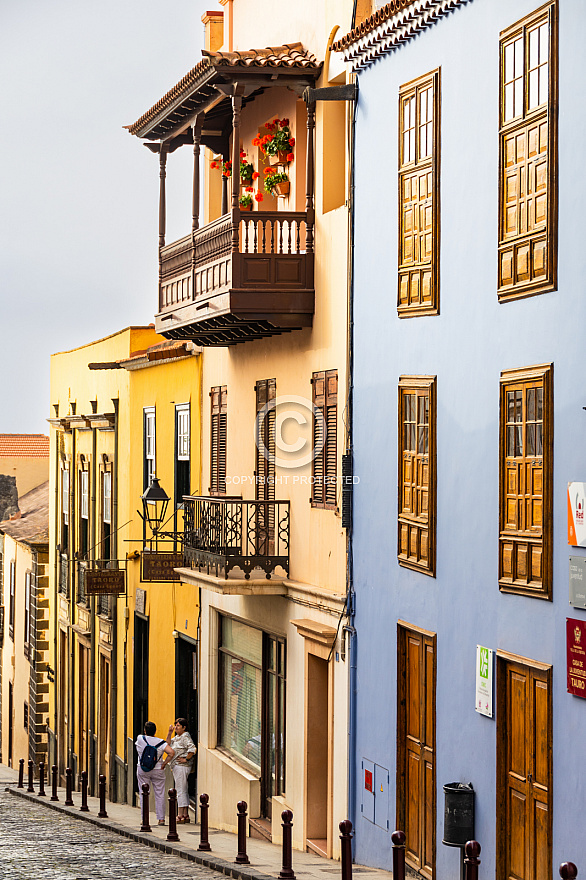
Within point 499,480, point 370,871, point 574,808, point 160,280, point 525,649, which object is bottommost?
point 370,871

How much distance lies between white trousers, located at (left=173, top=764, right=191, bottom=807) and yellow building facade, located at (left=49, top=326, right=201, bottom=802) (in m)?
1.58

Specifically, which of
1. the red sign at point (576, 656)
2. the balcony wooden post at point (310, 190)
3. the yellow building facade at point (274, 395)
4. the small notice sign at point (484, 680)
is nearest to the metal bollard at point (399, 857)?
the small notice sign at point (484, 680)

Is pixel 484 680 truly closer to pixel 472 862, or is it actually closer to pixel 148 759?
pixel 472 862

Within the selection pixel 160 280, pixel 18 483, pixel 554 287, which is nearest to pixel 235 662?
pixel 160 280

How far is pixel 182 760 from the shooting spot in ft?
71.7

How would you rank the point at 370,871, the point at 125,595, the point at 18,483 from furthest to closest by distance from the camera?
the point at 18,483
the point at 125,595
the point at 370,871

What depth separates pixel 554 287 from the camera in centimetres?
1055

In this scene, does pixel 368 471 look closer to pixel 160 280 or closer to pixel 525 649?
pixel 525 649

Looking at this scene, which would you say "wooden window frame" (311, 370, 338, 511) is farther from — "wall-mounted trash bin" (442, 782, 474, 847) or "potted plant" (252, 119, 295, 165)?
"wall-mounted trash bin" (442, 782, 474, 847)

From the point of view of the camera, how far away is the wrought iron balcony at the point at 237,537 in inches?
708

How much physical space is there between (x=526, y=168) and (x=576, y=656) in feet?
12.9

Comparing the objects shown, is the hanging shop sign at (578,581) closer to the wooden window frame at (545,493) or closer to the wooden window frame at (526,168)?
the wooden window frame at (545,493)

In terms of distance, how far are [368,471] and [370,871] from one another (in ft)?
13.9

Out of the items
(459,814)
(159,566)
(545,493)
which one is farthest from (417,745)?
(159,566)
